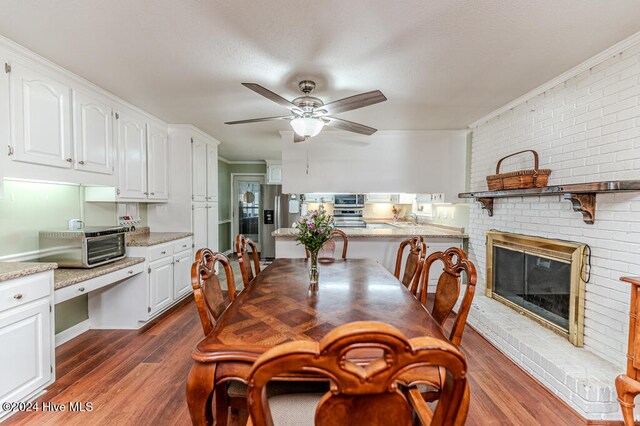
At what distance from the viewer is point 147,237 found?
3.57 meters

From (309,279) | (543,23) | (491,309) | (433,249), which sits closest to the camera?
(543,23)

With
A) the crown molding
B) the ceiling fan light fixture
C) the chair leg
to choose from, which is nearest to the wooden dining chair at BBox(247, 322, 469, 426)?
the chair leg

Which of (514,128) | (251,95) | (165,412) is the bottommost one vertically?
(165,412)

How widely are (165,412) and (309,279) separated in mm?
1213

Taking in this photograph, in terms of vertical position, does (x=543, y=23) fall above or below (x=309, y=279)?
above

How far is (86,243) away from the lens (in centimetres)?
244

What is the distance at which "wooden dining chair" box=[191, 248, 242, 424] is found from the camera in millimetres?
1304

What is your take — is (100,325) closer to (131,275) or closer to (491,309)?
(131,275)

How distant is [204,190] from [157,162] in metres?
0.91

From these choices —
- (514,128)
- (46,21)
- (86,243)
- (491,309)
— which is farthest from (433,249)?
(46,21)

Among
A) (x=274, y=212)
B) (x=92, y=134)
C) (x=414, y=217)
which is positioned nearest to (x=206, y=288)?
(x=92, y=134)

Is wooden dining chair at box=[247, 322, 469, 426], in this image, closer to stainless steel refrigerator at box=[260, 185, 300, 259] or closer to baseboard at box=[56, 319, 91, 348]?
baseboard at box=[56, 319, 91, 348]

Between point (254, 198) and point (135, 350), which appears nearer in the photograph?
point (135, 350)

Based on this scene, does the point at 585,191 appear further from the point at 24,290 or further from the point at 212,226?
the point at 212,226
